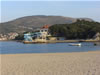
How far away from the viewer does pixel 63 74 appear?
827 centimetres

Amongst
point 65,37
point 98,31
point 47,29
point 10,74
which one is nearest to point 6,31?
point 47,29

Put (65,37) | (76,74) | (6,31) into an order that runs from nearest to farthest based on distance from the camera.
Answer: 1. (76,74)
2. (65,37)
3. (6,31)

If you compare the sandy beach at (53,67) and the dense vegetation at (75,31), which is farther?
the dense vegetation at (75,31)

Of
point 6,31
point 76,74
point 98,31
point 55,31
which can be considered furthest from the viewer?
point 6,31

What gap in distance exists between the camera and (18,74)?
338 inches

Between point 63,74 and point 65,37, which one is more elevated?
point 63,74

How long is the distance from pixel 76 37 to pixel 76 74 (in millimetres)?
89032

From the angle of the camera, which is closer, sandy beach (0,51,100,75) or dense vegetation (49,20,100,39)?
sandy beach (0,51,100,75)

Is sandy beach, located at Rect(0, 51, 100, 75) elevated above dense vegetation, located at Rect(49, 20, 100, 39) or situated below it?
above

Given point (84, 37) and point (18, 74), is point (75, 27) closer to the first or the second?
point (84, 37)

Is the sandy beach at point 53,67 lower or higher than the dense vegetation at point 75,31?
higher

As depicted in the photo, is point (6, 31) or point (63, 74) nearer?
point (63, 74)

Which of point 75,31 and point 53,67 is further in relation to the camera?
point 75,31

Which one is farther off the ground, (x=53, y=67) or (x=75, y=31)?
(x=53, y=67)
